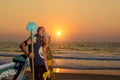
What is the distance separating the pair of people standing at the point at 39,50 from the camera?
25.1ft

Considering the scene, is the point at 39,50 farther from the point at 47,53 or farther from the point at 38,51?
the point at 47,53

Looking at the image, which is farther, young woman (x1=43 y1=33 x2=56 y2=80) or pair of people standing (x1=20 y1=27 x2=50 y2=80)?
young woman (x1=43 y1=33 x2=56 y2=80)

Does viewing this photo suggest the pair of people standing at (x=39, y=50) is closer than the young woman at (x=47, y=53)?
Yes

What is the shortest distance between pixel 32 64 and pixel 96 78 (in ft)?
23.3

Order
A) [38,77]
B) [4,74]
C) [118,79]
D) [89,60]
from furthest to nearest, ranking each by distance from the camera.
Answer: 1. [89,60]
2. [118,79]
3. [4,74]
4. [38,77]

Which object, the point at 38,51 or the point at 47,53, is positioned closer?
the point at 38,51

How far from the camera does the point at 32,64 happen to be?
7676 millimetres

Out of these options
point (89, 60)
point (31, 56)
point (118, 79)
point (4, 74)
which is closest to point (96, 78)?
point (118, 79)

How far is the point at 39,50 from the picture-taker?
7715mm

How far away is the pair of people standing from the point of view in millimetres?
7645

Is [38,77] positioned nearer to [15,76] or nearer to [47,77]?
[47,77]

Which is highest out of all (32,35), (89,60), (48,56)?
(32,35)

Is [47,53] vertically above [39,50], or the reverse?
[39,50]

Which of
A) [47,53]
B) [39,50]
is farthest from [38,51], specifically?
[47,53]
